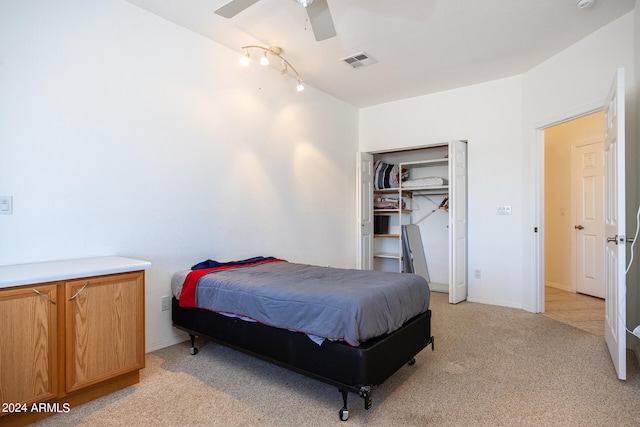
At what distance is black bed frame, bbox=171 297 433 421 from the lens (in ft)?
6.00

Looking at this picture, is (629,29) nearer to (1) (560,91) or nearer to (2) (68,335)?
(1) (560,91)

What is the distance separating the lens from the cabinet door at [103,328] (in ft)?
6.22

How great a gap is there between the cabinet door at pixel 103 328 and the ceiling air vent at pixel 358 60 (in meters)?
2.80

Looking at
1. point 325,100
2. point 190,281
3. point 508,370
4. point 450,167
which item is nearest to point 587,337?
point 508,370

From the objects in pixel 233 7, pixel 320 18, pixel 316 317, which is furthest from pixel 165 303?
pixel 320 18

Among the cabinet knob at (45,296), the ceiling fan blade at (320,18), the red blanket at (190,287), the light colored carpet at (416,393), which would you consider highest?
the ceiling fan blade at (320,18)

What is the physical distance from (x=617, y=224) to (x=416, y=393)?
1.70 m

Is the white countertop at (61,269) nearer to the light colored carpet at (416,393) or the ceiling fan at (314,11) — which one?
the light colored carpet at (416,393)

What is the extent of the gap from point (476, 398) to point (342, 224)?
120 inches

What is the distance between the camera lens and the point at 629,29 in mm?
2781

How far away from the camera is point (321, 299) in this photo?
1989mm

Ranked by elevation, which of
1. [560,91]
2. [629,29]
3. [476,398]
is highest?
[629,29]

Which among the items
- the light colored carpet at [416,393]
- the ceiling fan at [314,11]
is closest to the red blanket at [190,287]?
the light colored carpet at [416,393]

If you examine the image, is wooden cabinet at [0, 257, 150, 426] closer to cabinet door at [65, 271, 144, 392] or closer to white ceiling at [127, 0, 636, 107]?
cabinet door at [65, 271, 144, 392]
